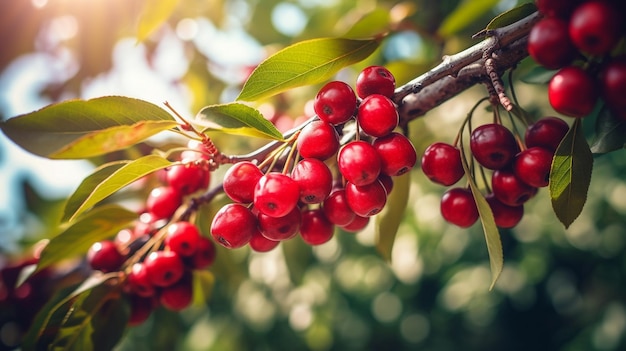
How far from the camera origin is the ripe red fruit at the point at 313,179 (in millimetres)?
1229

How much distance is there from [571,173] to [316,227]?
29.7 inches

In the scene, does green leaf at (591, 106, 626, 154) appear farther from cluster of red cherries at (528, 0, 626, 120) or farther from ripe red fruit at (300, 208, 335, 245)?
ripe red fruit at (300, 208, 335, 245)

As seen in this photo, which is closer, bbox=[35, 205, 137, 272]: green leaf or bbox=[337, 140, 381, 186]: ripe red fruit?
bbox=[337, 140, 381, 186]: ripe red fruit

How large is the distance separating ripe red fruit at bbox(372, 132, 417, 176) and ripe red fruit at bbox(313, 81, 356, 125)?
0.14 m

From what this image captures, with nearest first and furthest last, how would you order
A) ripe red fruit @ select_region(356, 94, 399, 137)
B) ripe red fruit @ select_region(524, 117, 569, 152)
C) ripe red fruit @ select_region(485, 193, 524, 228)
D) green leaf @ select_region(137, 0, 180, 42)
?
ripe red fruit @ select_region(356, 94, 399, 137)
ripe red fruit @ select_region(524, 117, 569, 152)
ripe red fruit @ select_region(485, 193, 524, 228)
green leaf @ select_region(137, 0, 180, 42)

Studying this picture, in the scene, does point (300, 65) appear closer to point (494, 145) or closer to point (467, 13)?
point (494, 145)

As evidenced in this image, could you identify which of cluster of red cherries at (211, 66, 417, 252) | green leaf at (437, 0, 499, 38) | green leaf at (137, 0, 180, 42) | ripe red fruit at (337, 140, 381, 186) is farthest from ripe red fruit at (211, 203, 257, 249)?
green leaf at (437, 0, 499, 38)

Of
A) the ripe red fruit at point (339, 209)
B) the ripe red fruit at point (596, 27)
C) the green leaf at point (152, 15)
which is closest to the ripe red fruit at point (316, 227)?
the ripe red fruit at point (339, 209)

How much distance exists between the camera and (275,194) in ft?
3.87

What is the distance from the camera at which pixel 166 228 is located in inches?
70.7

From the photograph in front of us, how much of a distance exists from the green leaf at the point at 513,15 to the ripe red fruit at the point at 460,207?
549mm

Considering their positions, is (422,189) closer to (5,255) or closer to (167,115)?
(167,115)

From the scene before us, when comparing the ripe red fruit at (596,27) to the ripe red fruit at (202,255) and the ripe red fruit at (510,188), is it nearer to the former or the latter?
the ripe red fruit at (510,188)

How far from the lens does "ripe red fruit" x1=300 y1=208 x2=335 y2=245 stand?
1.45 m
